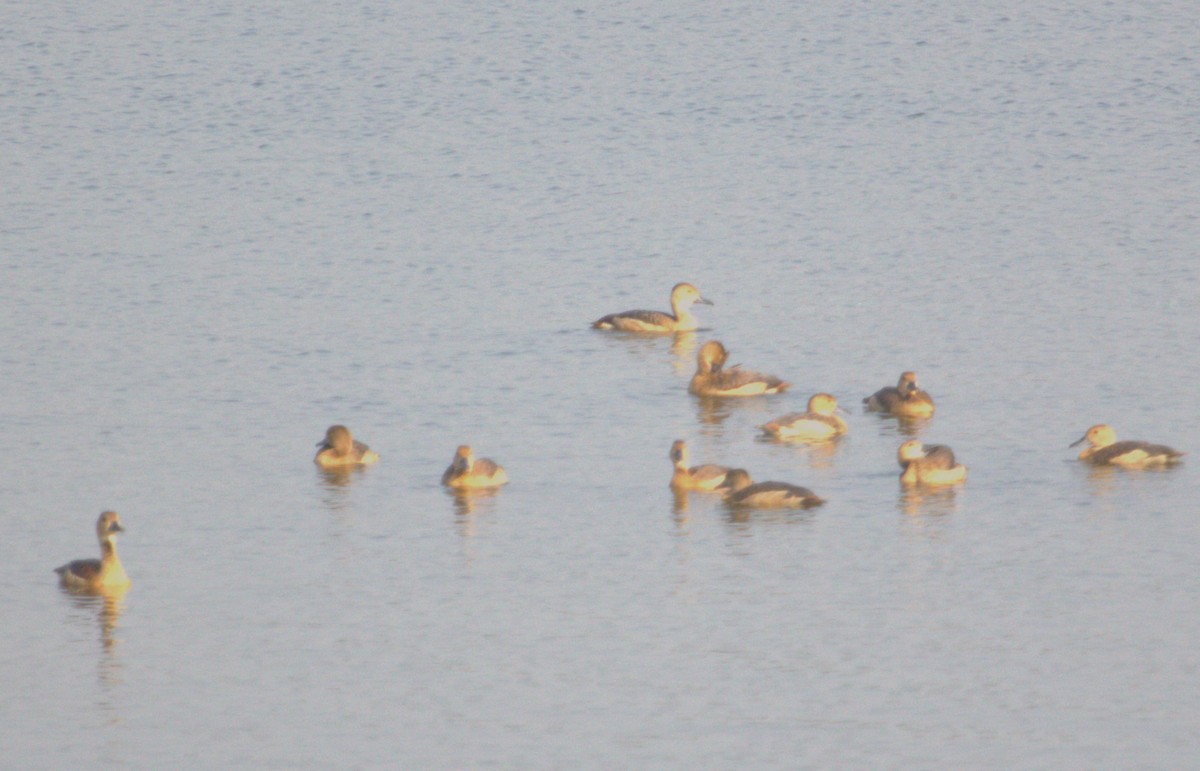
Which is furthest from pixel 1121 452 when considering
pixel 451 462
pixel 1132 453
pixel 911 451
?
pixel 451 462

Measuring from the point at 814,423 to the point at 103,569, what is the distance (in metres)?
7.03

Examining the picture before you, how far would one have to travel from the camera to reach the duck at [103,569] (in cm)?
1509

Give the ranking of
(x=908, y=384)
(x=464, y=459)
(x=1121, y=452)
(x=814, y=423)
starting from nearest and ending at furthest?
(x=464, y=459) → (x=1121, y=452) → (x=814, y=423) → (x=908, y=384)

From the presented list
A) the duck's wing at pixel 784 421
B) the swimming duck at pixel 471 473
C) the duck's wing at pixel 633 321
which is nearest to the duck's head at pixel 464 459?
the swimming duck at pixel 471 473

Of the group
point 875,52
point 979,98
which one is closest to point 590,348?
point 979,98

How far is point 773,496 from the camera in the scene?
17.2 metres

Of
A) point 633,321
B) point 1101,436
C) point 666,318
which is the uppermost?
point 666,318

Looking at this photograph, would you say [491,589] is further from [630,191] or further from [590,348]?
[630,191]

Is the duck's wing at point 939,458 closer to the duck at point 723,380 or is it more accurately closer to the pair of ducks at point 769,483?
the pair of ducks at point 769,483

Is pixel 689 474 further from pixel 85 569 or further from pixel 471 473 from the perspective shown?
pixel 85 569

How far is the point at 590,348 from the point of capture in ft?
79.6

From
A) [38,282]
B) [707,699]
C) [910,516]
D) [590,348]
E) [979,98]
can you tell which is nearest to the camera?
[707,699]

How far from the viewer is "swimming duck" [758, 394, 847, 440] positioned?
19.6m

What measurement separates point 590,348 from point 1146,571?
31.9 ft
